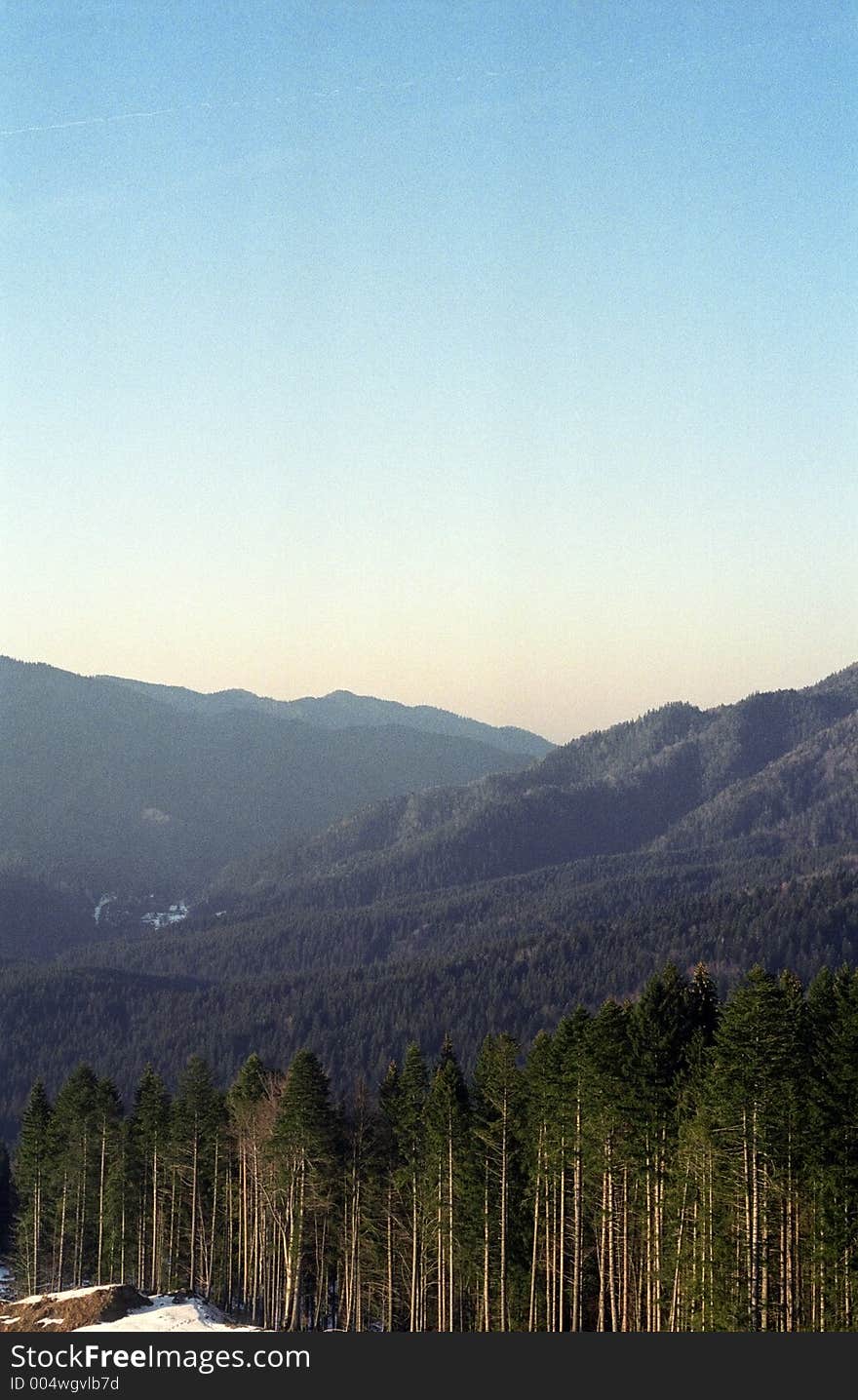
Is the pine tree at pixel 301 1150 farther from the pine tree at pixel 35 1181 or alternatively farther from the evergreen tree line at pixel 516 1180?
the pine tree at pixel 35 1181

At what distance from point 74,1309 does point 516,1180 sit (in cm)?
1605

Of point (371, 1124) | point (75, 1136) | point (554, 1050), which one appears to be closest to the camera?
point (554, 1050)

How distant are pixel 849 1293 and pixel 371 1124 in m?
23.6

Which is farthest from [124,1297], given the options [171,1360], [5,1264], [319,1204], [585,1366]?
[5,1264]

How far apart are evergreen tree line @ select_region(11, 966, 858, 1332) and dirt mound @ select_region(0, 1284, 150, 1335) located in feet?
29.9

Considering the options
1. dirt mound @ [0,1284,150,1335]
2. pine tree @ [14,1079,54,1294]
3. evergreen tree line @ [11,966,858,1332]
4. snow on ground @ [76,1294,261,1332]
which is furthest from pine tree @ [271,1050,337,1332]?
pine tree @ [14,1079,54,1294]

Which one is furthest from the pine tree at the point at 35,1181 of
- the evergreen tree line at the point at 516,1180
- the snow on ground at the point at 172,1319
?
the snow on ground at the point at 172,1319

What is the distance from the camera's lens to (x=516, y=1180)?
160 feet

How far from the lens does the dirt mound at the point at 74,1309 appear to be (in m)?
39.5

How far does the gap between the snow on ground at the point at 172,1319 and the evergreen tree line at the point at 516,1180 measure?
6.58m

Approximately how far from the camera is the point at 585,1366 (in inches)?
878

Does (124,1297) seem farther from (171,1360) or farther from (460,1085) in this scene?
(171,1360)

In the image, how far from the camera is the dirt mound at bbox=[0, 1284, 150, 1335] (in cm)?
3953

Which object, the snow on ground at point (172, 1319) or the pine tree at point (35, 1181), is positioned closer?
the snow on ground at point (172, 1319)
